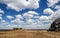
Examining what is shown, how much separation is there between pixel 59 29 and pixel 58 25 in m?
3.70

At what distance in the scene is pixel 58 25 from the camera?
194 ft

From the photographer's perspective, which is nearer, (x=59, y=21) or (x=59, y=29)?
(x=59, y=29)

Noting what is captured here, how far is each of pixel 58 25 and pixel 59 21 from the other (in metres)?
2.17

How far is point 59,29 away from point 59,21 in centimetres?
561

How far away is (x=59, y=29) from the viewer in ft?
183

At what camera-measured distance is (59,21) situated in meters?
60.2
